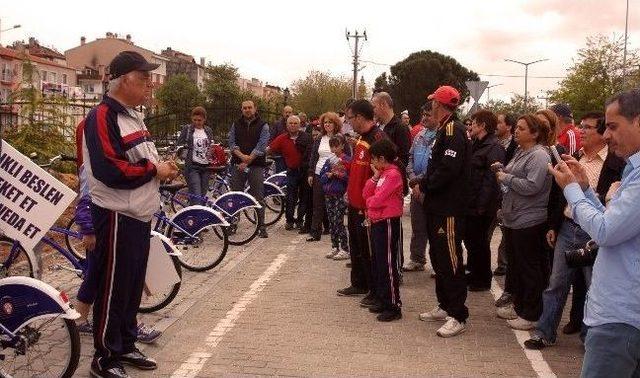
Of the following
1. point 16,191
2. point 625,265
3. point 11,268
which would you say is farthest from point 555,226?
point 11,268

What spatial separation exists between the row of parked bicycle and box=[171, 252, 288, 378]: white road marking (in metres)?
0.53

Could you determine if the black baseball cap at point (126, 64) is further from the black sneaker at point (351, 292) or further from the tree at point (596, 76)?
the tree at point (596, 76)

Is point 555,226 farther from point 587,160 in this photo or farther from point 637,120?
point 637,120

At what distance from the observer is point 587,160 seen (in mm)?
5176

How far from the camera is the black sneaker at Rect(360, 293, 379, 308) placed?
623cm

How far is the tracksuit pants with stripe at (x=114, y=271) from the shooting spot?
4.10m

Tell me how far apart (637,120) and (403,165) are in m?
4.07

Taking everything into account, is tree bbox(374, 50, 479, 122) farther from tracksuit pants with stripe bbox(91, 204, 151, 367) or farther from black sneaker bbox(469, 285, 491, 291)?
tracksuit pants with stripe bbox(91, 204, 151, 367)

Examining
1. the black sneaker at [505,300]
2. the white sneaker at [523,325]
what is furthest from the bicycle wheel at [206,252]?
the white sneaker at [523,325]

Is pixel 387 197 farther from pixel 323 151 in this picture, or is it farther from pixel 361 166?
pixel 323 151

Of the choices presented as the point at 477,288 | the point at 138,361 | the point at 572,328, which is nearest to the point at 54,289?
the point at 138,361

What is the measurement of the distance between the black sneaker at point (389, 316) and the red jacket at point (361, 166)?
3.34 feet

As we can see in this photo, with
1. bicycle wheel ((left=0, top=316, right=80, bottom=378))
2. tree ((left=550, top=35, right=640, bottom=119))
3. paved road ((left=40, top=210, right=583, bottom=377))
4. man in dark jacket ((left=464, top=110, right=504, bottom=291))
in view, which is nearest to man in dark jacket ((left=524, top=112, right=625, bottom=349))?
paved road ((left=40, top=210, right=583, bottom=377))

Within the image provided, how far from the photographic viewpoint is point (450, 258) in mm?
5391
